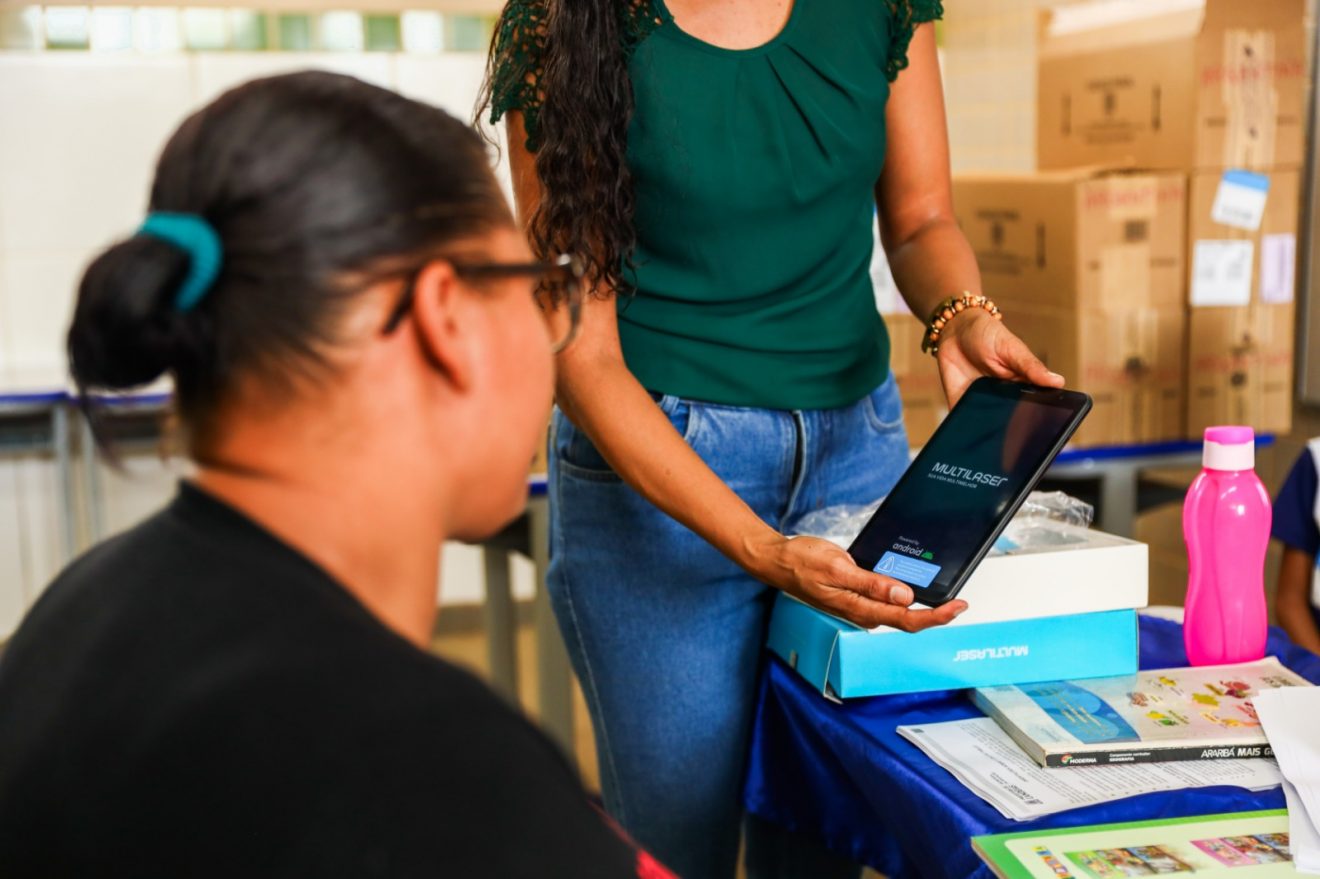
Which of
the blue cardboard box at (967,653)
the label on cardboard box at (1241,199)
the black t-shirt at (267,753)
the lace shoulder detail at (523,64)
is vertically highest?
the lace shoulder detail at (523,64)

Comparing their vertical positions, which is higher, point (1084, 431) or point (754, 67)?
point (754, 67)

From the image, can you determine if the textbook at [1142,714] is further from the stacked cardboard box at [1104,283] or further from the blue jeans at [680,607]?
the stacked cardboard box at [1104,283]

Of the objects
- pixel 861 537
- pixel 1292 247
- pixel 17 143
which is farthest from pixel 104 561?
pixel 17 143

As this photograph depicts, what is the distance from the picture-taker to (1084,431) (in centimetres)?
267

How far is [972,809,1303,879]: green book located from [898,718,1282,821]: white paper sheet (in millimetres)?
31

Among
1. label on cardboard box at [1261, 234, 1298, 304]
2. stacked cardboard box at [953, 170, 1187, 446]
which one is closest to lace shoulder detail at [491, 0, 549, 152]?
stacked cardboard box at [953, 170, 1187, 446]

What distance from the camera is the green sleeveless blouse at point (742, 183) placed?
4.26ft

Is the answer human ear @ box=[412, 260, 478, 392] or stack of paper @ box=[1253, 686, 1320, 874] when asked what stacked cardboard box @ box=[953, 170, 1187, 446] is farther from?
human ear @ box=[412, 260, 478, 392]

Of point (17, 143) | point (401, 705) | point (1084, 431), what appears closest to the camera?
point (401, 705)

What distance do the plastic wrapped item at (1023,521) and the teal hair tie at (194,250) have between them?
29.5 inches

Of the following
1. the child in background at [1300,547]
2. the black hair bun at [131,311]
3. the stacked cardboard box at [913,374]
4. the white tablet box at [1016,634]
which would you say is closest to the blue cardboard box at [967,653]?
the white tablet box at [1016,634]

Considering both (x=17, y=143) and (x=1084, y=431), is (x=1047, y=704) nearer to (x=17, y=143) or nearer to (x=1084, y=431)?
(x=1084, y=431)

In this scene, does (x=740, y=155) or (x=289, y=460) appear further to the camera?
(x=740, y=155)

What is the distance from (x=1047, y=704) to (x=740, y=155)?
57 cm
